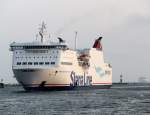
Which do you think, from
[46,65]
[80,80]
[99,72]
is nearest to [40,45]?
[46,65]

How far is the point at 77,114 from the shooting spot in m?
61.9

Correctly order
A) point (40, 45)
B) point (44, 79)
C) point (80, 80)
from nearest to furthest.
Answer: point (44, 79) < point (40, 45) < point (80, 80)

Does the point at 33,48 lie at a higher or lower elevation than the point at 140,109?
higher

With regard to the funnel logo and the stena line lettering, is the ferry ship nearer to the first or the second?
the stena line lettering

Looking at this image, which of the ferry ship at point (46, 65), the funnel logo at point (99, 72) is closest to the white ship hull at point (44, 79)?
the ferry ship at point (46, 65)

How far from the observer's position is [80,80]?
138 metres

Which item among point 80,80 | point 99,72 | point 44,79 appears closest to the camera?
point 44,79

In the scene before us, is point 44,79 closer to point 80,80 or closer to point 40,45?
point 40,45

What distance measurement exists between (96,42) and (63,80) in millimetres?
45607

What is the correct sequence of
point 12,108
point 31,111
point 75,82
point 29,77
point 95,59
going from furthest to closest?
point 95,59 → point 75,82 → point 29,77 → point 12,108 → point 31,111

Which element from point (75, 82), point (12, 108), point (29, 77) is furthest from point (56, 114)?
point (75, 82)

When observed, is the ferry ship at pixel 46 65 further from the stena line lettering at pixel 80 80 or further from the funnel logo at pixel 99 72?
the funnel logo at pixel 99 72

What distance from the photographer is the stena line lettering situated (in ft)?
427

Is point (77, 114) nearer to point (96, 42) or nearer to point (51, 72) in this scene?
point (51, 72)
